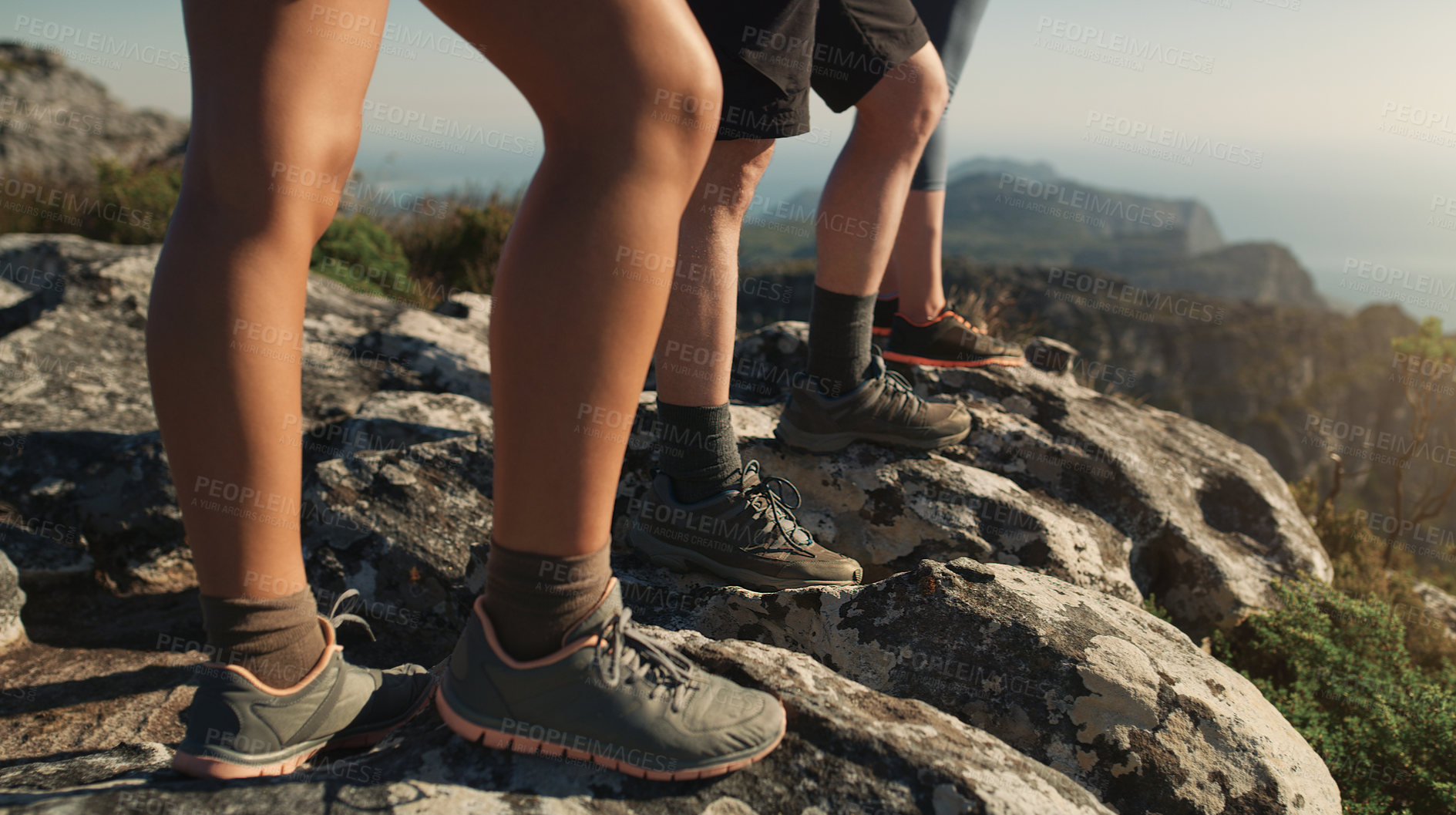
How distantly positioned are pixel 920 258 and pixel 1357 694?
202cm

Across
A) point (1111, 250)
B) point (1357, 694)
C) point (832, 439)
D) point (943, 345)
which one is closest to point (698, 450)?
point (832, 439)

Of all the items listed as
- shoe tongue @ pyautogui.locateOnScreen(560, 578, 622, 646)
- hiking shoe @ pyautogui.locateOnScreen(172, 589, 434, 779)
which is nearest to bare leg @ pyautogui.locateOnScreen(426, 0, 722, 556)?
shoe tongue @ pyautogui.locateOnScreen(560, 578, 622, 646)

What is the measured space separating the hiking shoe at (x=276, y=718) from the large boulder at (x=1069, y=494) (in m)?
1.40

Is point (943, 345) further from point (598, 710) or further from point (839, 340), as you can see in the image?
point (598, 710)

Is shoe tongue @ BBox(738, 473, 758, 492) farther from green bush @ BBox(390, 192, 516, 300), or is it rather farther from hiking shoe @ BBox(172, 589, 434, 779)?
green bush @ BBox(390, 192, 516, 300)

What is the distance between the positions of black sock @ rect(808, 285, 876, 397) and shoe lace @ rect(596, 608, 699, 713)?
1308 millimetres

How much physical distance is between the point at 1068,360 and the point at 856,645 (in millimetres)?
2476

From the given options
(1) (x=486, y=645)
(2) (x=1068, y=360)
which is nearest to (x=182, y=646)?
(1) (x=486, y=645)

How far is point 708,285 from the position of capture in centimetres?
182

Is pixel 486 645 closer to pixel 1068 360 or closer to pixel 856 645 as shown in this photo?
pixel 856 645

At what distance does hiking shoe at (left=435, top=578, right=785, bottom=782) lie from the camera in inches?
44.0

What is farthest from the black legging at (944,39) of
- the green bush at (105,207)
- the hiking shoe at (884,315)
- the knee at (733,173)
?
the green bush at (105,207)

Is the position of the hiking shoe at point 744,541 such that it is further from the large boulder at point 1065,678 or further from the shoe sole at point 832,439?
the shoe sole at point 832,439

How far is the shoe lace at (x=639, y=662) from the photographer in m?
1.14
